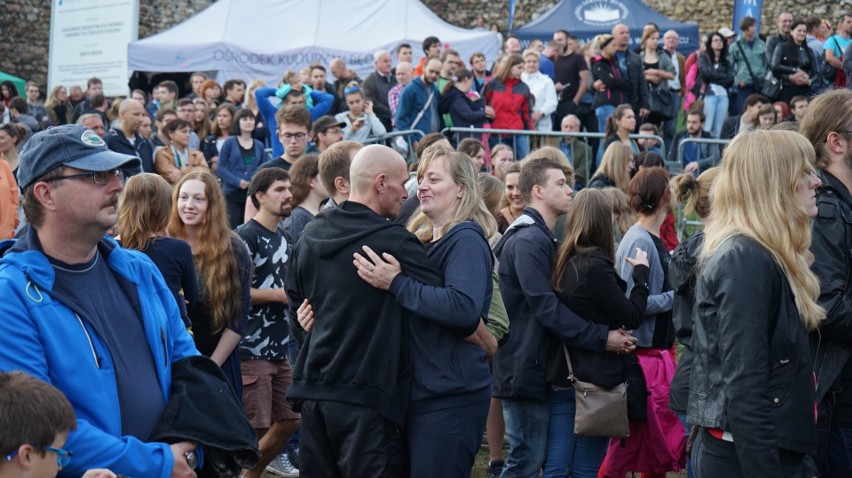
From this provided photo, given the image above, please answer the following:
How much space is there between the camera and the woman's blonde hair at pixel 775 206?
3361 mm

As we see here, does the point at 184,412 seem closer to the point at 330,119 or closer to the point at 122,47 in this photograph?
the point at 330,119

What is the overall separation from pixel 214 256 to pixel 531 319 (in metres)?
1.66

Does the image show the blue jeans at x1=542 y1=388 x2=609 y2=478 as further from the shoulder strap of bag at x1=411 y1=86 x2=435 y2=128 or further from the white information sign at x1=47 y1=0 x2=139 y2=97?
the white information sign at x1=47 y1=0 x2=139 y2=97

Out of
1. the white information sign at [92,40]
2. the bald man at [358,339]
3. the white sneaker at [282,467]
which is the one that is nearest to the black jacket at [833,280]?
the bald man at [358,339]

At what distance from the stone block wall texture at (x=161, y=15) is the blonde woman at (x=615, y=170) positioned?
18.8m

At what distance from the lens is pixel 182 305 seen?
4.52 meters

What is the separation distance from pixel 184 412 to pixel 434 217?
163cm

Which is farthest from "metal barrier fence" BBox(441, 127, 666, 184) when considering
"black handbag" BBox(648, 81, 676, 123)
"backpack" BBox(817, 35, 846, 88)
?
"backpack" BBox(817, 35, 846, 88)

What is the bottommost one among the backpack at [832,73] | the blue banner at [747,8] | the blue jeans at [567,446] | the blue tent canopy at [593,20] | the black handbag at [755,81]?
the blue jeans at [567,446]

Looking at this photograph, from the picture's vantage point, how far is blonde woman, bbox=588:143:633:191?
8922 millimetres

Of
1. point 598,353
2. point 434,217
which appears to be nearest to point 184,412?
point 434,217

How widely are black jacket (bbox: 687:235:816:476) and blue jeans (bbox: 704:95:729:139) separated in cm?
1259

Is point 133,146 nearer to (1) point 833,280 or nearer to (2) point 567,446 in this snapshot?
(2) point 567,446

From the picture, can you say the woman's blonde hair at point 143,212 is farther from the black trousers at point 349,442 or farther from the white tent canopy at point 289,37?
the white tent canopy at point 289,37
